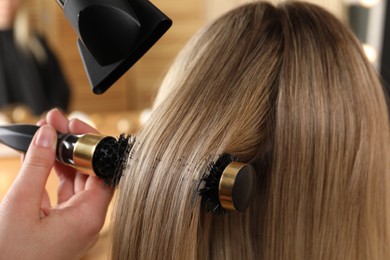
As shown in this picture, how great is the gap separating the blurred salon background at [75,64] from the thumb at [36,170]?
417mm

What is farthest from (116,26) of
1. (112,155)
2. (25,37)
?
(25,37)

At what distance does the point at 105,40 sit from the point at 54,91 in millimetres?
1493

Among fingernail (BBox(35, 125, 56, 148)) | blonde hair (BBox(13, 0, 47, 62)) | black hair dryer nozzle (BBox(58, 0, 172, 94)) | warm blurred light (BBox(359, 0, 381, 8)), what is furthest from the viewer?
blonde hair (BBox(13, 0, 47, 62))

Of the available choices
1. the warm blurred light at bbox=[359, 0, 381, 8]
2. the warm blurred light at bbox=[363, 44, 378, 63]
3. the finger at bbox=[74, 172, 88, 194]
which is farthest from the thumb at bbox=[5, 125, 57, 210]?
the warm blurred light at bbox=[359, 0, 381, 8]

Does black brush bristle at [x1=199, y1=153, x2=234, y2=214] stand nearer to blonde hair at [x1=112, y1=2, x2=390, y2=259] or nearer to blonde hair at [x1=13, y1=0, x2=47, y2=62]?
blonde hair at [x1=112, y1=2, x2=390, y2=259]

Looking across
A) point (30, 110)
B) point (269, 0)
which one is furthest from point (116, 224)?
point (30, 110)

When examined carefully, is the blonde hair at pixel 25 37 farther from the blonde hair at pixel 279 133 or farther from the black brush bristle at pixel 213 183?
the black brush bristle at pixel 213 183

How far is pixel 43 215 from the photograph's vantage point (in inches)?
22.1

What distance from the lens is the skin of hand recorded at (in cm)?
52

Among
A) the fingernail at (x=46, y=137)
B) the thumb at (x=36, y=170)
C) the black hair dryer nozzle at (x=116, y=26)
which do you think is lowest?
the thumb at (x=36, y=170)

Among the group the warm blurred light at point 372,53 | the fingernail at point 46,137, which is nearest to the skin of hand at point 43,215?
the fingernail at point 46,137

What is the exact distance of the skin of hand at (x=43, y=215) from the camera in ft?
1.69

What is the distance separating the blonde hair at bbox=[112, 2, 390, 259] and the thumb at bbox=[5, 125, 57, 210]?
96 millimetres

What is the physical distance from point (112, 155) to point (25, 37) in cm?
143
